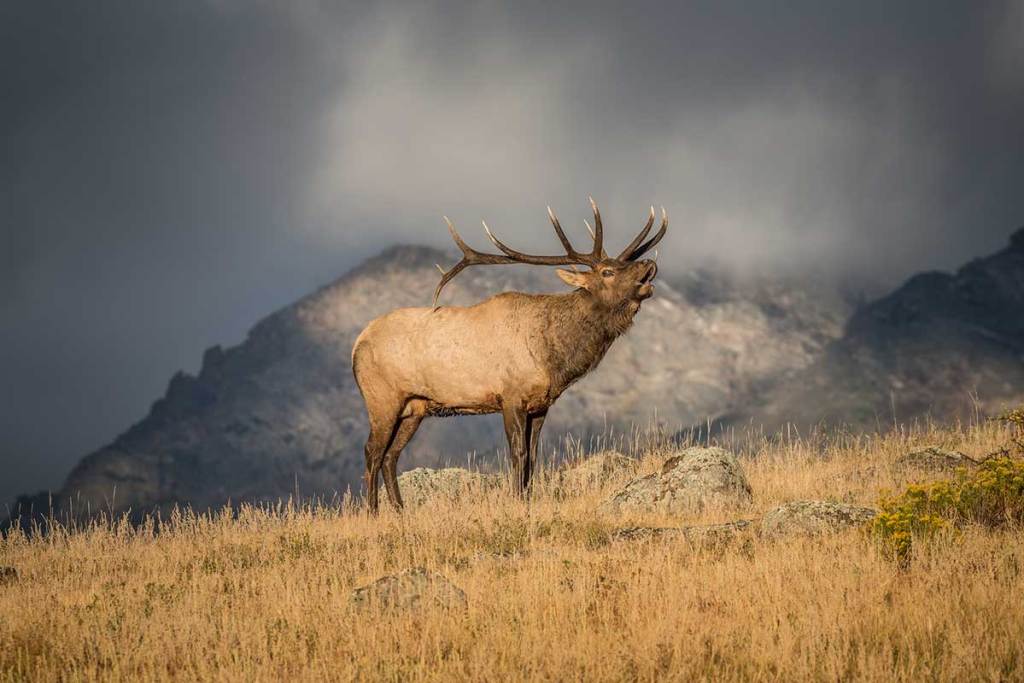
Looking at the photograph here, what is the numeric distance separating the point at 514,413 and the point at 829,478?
14.0ft

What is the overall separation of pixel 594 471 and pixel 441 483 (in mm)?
2652

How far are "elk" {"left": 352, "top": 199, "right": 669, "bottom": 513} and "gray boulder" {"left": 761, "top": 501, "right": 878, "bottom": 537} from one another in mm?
4373

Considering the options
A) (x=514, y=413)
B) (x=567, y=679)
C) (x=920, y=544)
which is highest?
(x=514, y=413)

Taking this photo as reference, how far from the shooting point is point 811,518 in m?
9.43

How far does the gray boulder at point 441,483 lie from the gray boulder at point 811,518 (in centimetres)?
652

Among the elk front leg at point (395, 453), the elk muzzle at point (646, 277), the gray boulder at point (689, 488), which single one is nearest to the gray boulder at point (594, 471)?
the gray boulder at point (689, 488)

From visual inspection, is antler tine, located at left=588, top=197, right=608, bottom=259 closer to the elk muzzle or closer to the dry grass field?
the elk muzzle

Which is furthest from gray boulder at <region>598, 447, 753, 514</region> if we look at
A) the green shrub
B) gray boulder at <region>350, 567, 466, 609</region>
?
gray boulder at <region>350, 567, 466, 609</region>

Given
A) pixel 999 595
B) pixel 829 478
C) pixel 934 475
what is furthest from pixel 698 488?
pixel 999 595

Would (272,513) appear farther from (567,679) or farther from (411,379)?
(567,679)

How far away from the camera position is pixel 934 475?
12.3 m

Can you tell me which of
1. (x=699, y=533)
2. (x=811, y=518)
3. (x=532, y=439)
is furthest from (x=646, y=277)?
(x=811, y=518)

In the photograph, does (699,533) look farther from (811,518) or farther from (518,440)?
(518,440)

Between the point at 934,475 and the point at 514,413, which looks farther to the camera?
the point at 514,413
